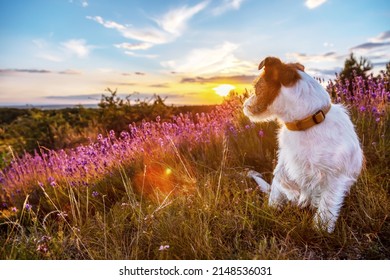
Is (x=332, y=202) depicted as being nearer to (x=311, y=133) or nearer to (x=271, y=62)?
(x=311, y=133)

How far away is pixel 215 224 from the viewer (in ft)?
10.0

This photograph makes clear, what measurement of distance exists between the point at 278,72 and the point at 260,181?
140 centimetres

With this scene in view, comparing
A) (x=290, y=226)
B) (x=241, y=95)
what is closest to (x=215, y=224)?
(x=290, y=226)

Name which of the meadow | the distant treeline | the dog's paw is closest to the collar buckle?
the meadow

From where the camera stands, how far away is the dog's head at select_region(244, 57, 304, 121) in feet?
9.61

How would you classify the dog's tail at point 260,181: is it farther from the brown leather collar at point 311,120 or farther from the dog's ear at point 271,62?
the dog's ear at point 271,62

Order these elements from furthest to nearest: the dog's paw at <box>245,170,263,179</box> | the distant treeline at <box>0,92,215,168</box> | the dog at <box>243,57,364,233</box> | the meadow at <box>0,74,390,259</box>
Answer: the distant treeline at <box>0,92,215,168</box>, the dog's paw at <box>245,170,263,179</box>, the dog at <box>243,57,364,233</box>, the meadow at <box>0,74,390,259</box>

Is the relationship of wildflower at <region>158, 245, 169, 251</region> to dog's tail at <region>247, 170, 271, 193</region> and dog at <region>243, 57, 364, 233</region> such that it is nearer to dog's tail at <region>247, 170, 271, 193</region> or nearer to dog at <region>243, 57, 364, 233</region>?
dog at <region>243, 57, 364, 233</region>

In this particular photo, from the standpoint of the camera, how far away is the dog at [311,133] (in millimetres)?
2953

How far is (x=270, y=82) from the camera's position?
298 centimetres

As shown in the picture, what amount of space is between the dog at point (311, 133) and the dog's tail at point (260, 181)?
583mm

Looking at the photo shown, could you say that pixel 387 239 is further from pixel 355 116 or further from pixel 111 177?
pixel 111 177

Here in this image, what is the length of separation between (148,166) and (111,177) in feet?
1.58

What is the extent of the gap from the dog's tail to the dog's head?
963 millimetres
